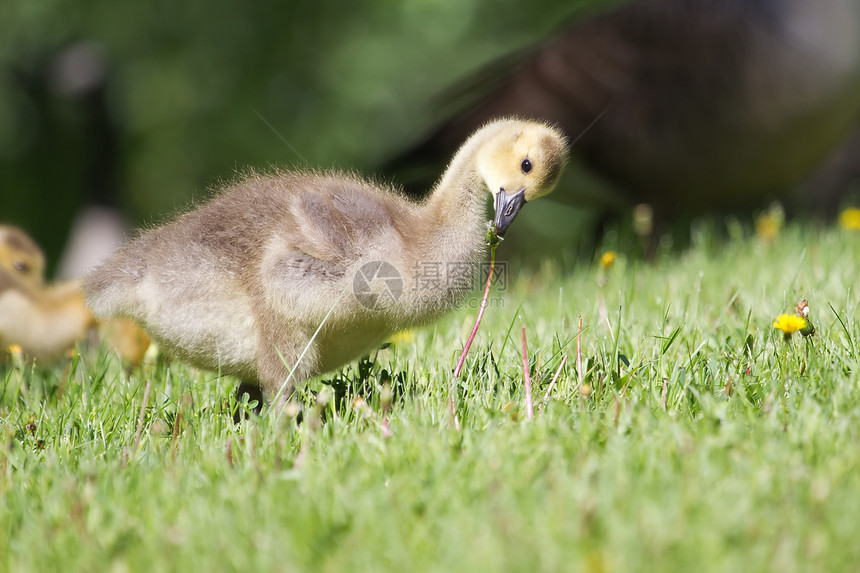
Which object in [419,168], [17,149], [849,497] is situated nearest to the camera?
[849,497]

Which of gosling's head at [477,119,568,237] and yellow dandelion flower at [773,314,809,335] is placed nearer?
yellow dandelion flower at [773,314,809,335]

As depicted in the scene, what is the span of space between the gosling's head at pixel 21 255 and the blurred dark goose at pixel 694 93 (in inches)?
131

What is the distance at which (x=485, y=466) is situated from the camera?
2.51 m

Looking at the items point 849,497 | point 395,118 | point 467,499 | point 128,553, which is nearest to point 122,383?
point 128,553

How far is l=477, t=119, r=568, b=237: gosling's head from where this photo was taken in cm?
336

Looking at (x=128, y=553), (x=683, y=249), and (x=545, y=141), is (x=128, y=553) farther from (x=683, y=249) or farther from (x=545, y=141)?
(x=683, y=249)

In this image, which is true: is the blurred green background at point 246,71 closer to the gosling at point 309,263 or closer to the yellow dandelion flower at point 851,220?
the yellow dandelion flower at point 851,220

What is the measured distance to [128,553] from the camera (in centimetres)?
A: 225

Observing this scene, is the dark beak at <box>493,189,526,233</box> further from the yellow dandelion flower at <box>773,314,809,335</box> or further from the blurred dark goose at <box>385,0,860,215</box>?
the blurred dark goose at <box>385,0,860,215</box>

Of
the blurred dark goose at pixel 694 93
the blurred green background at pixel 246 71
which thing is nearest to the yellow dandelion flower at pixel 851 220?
the blurred dark goose at pixel 694 93

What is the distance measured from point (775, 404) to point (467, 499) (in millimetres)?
1018

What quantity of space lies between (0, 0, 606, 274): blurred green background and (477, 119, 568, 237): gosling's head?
8.65 metres

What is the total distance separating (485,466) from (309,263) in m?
1.05

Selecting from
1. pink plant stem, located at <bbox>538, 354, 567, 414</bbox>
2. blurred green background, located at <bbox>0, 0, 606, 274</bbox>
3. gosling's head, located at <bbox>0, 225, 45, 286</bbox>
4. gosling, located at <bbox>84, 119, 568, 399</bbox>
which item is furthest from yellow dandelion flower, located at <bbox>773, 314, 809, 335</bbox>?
blurred green background, located at <bbox>0, 0, 606, 274</bbox>
